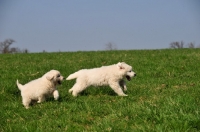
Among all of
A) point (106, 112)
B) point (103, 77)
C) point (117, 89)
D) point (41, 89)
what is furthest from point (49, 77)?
point (106, 112)

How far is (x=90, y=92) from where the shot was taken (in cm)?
918

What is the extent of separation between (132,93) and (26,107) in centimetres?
271

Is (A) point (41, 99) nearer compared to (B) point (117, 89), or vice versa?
(A) point (41, 99)

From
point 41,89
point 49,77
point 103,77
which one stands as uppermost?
point 49,77

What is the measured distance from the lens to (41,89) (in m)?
7.69

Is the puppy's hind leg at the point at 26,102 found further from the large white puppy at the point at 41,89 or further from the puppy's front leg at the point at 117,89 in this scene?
the puppy's front leg at the point at 117,89

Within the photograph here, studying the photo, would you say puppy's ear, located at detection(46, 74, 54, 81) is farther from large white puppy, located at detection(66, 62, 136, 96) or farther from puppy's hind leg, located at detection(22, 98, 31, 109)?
large white puppy, located at detection(66, 62, 136, 96)

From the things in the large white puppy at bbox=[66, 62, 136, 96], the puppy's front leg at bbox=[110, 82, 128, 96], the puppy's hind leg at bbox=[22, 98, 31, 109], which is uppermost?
the large white puppy at bbox=[66, 62, 136, 96]

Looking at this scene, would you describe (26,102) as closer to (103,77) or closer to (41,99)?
(41,99)

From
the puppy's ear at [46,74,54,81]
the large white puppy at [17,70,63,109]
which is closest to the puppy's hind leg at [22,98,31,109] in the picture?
the large white puppy at [17,70,63,109]

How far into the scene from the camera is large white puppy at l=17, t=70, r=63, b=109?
25.2ft

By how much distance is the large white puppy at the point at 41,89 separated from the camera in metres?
7.67

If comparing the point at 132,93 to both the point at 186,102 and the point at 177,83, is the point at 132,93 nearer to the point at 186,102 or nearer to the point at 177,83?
the point at 177,83

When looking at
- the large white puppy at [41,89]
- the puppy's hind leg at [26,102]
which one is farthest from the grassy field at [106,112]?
the large white puppy at [41,89]
